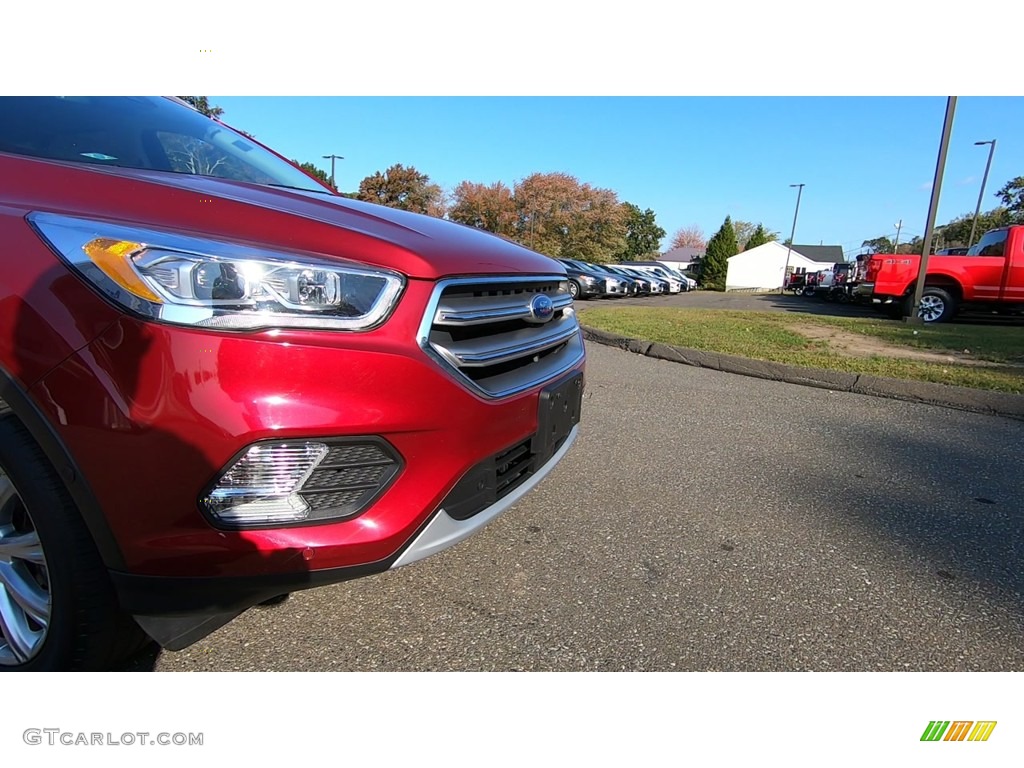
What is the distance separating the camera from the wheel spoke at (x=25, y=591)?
1572 mm

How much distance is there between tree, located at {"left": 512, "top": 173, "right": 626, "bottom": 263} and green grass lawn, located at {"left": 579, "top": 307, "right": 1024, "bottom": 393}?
3504cm

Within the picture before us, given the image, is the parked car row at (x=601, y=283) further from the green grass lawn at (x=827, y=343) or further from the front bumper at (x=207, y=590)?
the front bumper at (x=207, y=590)

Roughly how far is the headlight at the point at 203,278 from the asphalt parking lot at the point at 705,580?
1.08 m

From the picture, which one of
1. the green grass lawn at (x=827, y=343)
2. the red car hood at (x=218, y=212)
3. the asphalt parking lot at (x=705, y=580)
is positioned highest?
the red car hood at (x=218, y=212)

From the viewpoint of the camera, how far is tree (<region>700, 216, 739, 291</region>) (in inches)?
1794

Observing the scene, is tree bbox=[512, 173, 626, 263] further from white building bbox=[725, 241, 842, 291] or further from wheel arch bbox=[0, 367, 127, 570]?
wheel arch bbox=[0, 367, 127, 570]

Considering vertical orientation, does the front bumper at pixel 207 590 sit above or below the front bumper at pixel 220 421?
below

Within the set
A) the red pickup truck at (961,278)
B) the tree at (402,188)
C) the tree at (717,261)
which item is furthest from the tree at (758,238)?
the red pickup truck at (961,278)

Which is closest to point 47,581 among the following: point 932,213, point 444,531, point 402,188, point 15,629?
point 15,629

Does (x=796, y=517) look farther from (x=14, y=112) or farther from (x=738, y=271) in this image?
(x=738, y=271)

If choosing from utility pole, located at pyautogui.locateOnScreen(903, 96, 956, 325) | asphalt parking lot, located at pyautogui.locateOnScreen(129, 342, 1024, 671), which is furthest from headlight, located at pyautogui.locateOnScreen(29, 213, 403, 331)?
utility pole, located at pyautogui.locateOnScreen(903, 96, 956, 325)

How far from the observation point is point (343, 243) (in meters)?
1.48

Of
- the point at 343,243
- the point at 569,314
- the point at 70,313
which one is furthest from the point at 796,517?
the point at 70,313
